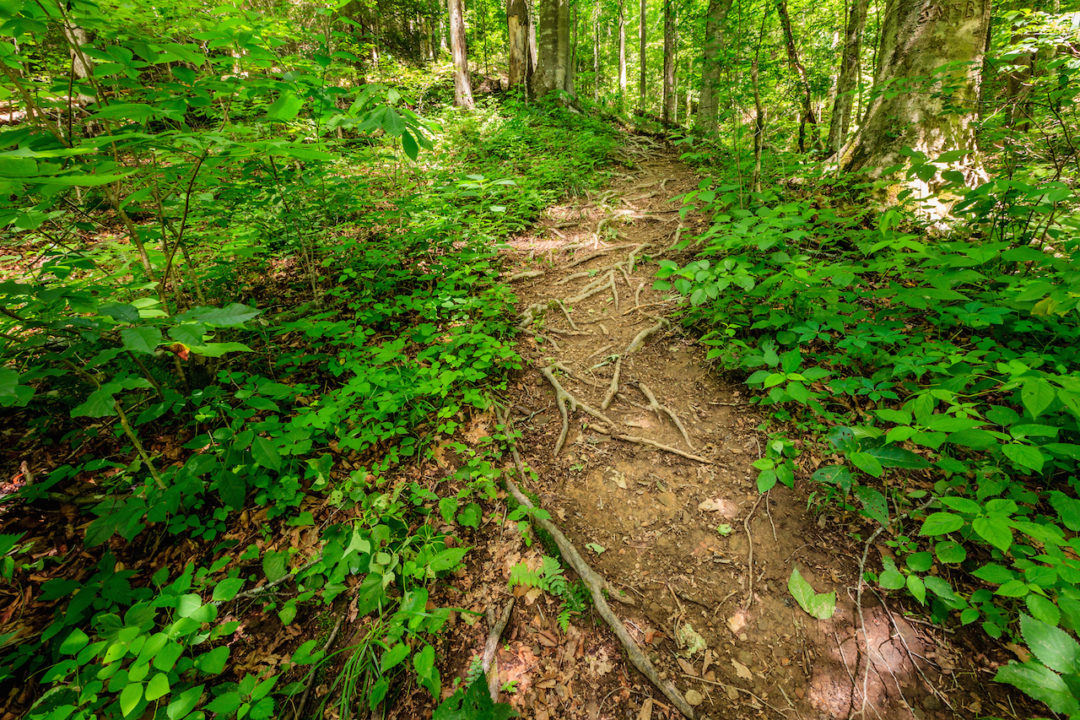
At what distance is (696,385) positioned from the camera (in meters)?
3.46

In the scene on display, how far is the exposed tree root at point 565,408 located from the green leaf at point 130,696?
94.4 inches

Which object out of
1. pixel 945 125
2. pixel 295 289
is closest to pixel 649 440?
pixel 295 289

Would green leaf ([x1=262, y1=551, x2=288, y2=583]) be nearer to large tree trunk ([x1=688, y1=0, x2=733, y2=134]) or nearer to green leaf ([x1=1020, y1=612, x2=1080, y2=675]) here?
green leaf ([x1=1020, y1=612, x2=1080, y2=675])

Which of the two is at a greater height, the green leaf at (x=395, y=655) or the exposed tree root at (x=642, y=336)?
the exposed tree root at (x=642, y=336)

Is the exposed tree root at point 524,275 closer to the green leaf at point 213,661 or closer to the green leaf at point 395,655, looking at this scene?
the green leaf at point 395,655

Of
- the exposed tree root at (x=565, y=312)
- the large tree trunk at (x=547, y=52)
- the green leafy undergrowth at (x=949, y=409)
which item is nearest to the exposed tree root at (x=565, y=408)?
the exposed tree root at (x=565, y=312)

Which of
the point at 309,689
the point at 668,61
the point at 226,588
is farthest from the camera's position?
the point at 668,61

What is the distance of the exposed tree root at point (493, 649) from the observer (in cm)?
194

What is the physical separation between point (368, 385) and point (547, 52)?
454 inches

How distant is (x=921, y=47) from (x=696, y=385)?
4629 millimetres

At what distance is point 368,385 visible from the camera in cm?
290

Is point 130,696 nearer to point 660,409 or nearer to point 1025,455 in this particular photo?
point 660,409

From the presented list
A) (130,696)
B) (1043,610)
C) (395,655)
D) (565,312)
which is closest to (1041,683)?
(1043,610)

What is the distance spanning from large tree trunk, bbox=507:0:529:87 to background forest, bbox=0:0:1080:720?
923cm
